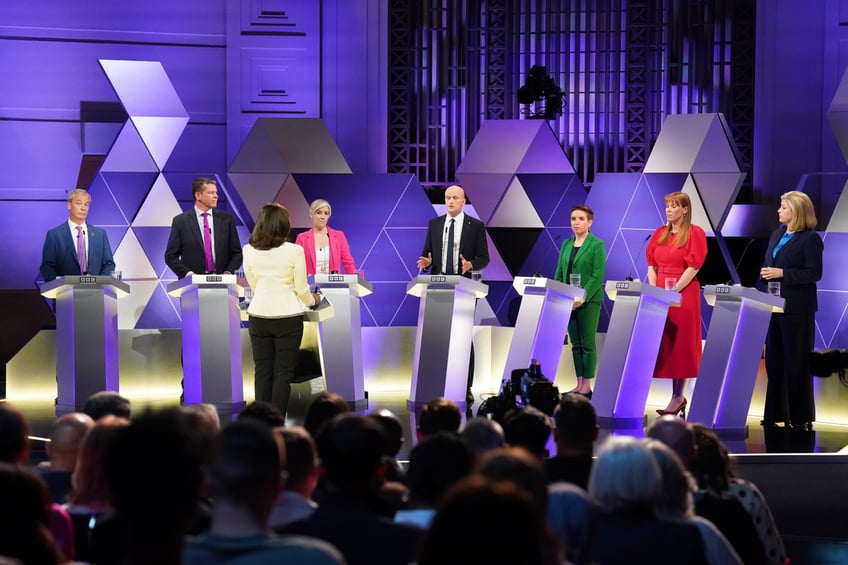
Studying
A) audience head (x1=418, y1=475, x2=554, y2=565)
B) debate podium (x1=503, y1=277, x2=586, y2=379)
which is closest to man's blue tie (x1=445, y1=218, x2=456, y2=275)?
debate podium (x1=503, y1=277, x2=586, y2=379)

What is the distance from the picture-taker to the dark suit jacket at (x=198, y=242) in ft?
23.0

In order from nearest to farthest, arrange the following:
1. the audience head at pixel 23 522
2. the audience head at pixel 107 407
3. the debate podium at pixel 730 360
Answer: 1. the audience head at pixel 23 522
2. the audience head at pixel 107 407
3. the debate podium at pixel 730 360

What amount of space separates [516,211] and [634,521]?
6560 mm

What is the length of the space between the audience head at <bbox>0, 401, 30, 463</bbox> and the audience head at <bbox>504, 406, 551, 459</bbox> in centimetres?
134

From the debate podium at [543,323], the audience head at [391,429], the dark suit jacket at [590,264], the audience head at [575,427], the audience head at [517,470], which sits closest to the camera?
the audience head at [517,470]

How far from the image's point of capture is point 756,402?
725cm

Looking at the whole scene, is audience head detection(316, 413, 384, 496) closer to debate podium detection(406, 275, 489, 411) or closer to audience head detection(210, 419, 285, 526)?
audience head detection(210, 419, 285, 526)

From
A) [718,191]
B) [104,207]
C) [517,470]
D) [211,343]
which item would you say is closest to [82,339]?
[211,343]

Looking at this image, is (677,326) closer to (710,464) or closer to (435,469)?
(710,464)

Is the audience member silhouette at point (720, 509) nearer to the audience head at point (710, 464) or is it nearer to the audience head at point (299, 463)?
the audience head at point (710, 464)

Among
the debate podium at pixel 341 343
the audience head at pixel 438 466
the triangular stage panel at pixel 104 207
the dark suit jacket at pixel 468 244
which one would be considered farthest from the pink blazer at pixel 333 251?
the audience head at pixel 438 466

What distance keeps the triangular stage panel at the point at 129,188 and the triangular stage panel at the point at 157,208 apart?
0.04m

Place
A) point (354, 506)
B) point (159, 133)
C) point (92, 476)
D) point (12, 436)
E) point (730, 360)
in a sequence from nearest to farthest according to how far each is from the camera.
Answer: point (354, 506)
point (12, 436)
point (92, 476)
point (730, 360)
point (159, 133)

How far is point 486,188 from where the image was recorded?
882 cm
